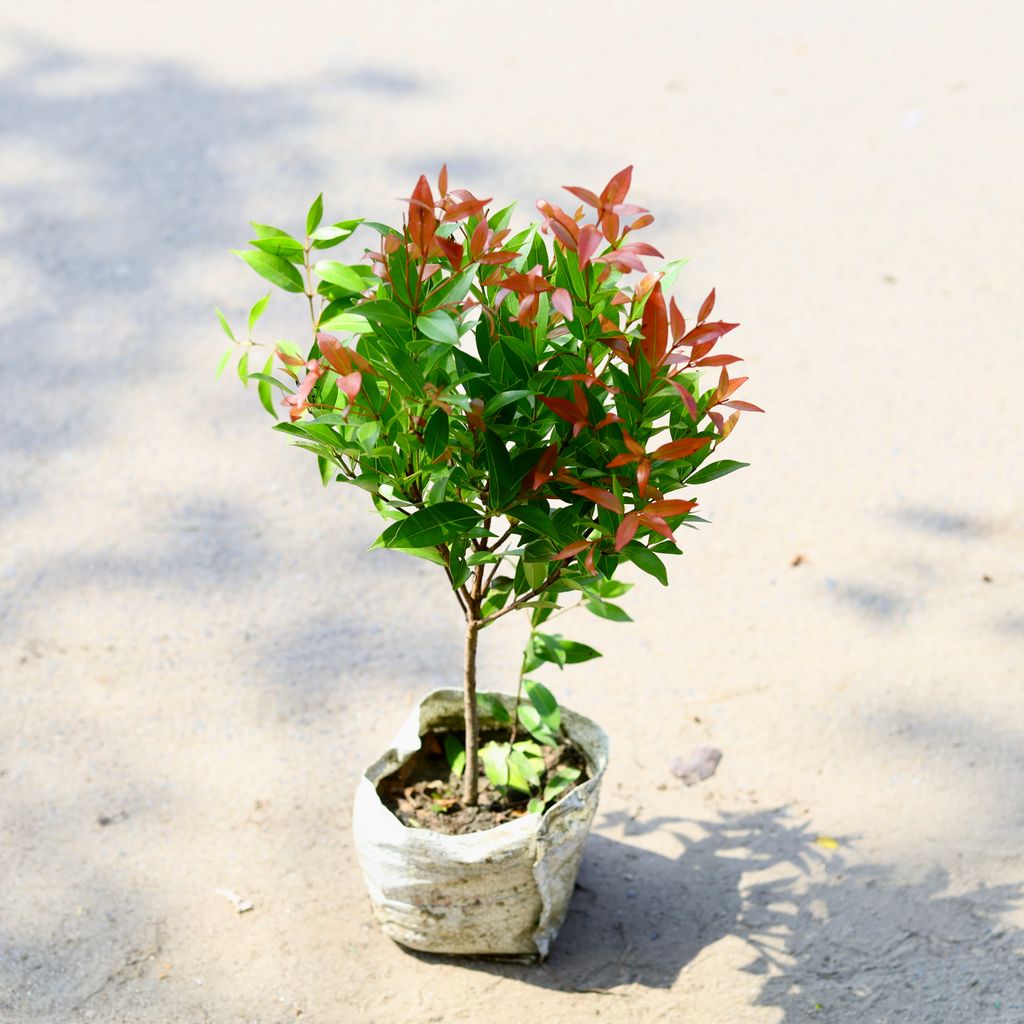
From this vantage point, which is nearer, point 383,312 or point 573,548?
point 383,312

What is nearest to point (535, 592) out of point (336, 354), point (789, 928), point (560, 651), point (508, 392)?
point (560, 651)

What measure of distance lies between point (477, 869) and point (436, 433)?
0.83 metres

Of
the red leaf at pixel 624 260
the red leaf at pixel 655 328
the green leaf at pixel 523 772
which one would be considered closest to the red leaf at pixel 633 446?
the red leaf at pixel 655 328

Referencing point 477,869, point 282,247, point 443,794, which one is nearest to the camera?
point 282,247

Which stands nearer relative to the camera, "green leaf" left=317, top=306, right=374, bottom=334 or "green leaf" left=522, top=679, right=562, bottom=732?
"green leaf" left=317, top=306, right=374, bottom=334

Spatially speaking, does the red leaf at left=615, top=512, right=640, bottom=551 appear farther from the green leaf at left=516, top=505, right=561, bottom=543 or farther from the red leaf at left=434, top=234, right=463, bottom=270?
the red leaf at left=434, top=234, right=463, bottom=270

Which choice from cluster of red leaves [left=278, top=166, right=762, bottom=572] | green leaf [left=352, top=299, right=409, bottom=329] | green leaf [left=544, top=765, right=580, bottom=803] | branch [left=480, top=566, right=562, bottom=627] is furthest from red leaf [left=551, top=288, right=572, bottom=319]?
green leaf [left=544, top=765, right=580, bottom=803]

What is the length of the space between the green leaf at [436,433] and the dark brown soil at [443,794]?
82cm

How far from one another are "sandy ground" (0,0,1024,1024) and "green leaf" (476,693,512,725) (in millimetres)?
407

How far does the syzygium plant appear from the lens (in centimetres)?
177

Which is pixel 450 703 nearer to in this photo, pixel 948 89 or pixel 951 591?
pixel 951 591

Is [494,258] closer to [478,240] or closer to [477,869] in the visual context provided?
[478,240]

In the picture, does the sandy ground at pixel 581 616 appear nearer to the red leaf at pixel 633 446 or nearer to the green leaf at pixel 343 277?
the red leaf at pixel 633 446

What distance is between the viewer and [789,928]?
254cm
